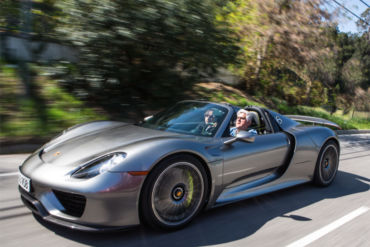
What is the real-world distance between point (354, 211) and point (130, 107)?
233 inches

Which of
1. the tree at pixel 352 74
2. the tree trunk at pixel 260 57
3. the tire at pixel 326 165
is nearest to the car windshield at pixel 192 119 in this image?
the tire at pixel 326 165

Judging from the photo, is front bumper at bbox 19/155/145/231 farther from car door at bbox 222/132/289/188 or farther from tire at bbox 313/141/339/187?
tire at bbox 313/141/339/187

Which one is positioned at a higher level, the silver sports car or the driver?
the driver

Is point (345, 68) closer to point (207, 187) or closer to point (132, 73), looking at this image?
point (132, 73)

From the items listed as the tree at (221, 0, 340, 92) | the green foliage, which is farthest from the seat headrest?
the tree at (221, 0, 340, 92)

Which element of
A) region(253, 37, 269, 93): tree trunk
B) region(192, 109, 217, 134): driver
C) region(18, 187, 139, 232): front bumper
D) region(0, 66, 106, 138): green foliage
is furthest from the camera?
region(253, 37, 269, 93): tree trunk

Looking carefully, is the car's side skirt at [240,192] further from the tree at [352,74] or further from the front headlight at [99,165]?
the tree at [352,74]

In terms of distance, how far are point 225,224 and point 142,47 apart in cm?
582

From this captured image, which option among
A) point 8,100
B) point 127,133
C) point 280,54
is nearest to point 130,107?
point 8,100

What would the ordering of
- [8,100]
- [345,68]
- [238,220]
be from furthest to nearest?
[345,68], [8,100], [238,220]

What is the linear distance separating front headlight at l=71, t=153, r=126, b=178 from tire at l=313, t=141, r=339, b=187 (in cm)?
306

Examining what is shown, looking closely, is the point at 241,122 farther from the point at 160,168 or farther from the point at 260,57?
the point at 260,57

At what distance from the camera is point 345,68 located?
2742cm

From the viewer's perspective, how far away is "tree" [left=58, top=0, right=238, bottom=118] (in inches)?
288
